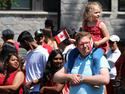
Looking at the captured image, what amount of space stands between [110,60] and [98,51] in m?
5.03

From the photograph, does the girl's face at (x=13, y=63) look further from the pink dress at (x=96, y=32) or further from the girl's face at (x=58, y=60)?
the pink dress at (x=96, y=32)

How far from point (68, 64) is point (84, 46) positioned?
0.33m

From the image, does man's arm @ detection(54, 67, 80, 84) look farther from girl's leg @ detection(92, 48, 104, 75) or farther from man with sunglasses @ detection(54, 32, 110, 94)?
girl's leg @ detection(92, 48, 104, 75)

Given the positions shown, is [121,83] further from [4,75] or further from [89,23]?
[4,75]

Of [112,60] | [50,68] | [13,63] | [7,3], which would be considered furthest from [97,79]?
[7,3]

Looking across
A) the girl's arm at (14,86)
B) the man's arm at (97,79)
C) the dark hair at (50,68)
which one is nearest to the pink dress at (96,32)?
the dark hair at (50,68)

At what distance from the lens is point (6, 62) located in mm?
7062

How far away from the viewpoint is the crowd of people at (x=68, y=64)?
560 cm

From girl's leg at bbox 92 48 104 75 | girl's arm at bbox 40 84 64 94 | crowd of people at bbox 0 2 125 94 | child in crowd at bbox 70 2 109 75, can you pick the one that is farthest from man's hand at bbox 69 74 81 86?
girl's arm at bbox 40 84 64 94

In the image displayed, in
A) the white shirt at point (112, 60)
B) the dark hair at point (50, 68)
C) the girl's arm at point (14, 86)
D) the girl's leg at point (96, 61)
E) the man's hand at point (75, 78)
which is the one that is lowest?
the white shirt at point (112, 60)

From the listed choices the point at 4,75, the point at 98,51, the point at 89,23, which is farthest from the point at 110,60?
the point at 98,51

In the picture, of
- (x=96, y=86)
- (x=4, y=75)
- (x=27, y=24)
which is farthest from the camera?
(x=27, y=24)

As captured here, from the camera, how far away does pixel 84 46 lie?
5.65 metres

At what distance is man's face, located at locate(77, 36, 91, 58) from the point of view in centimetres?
566
